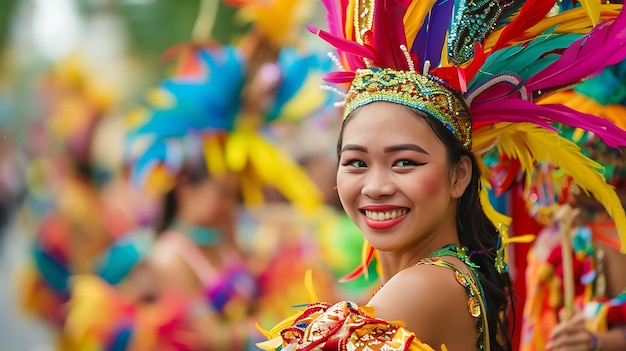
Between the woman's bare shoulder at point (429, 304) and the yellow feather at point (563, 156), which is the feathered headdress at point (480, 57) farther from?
the woman's bare shoulder at point (429, 304)

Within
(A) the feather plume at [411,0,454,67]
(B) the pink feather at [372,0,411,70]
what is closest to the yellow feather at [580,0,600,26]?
(A) the feather plume at [411,0,454,67]

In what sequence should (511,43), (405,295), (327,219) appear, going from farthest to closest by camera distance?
(327,219)
(511,43)
(405,295)

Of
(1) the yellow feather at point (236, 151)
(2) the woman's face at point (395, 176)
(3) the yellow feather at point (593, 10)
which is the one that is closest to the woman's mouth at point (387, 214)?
(2) the woman's face at point (395, 176)

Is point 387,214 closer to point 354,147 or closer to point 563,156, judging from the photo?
point 354,147

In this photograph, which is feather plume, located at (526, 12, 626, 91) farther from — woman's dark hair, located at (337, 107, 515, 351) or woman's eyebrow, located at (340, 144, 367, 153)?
woman's eyebrow, located at (340, 144, 367, 153)

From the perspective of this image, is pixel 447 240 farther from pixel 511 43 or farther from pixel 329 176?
pixel 329 176

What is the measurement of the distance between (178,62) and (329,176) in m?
1.34

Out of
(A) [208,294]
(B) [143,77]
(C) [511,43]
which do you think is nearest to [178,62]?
(B) [143,77]

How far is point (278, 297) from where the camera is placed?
5309mm

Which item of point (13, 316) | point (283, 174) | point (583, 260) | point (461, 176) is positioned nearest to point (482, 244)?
point (461, 176)

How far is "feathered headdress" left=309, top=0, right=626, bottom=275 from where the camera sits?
2092 millimetres

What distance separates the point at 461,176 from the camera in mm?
2152

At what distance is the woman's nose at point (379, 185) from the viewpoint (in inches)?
79.7

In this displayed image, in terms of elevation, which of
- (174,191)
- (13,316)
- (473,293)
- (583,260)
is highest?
(473,293)
